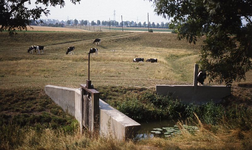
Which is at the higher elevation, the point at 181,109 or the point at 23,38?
the point at 23,38

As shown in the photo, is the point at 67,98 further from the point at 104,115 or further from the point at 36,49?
the point at 36,49

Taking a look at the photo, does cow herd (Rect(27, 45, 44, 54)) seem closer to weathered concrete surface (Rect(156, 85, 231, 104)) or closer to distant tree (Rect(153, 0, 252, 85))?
weathered concrete surface (Rect(156, 85, 231, 104))

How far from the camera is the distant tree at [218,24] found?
8805 millimetres

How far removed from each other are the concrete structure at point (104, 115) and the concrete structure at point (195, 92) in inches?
232

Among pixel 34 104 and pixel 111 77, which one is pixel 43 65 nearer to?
pixel 111 77

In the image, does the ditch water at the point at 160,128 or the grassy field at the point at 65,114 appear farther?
the ditch water at the point at 160,128

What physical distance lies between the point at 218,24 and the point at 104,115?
5273 mm

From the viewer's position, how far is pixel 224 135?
828 centimetres

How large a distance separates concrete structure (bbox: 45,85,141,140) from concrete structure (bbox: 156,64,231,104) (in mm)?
5886

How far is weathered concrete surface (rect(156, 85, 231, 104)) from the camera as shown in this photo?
62.0 feet

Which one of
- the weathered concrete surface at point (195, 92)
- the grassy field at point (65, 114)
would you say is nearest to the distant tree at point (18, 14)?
the grassy field at point (65, 114)

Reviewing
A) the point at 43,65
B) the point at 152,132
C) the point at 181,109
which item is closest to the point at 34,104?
the point at 152,132

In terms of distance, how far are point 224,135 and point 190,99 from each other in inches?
423

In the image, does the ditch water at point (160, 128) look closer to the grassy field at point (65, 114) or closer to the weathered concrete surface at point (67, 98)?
the grassy field at point (65, 114)
